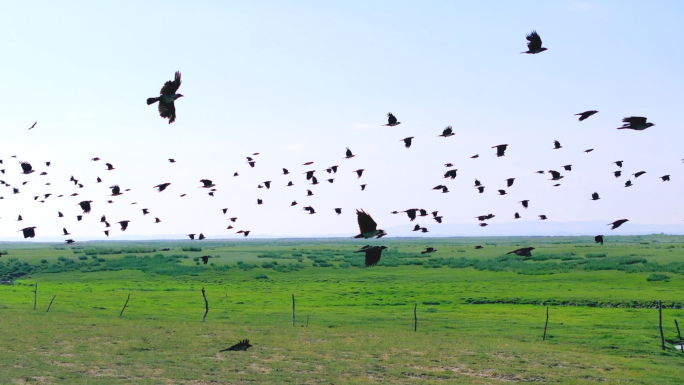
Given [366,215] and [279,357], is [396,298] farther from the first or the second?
[366,215]

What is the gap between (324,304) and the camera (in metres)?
54.0

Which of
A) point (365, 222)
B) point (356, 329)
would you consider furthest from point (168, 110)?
point (356, 329)

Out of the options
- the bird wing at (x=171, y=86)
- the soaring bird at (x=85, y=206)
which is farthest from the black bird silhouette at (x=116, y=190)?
the bird wing at (x=171, y=86)

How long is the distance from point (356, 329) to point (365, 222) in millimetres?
26747

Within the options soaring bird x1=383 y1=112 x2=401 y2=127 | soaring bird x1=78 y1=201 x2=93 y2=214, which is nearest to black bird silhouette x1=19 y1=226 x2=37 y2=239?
soaring bird x1=78 y1=201 x2=93 y2=214

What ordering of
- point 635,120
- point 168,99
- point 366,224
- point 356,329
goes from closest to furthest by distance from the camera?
point 366,224
point 168,99
point 635,120
point 356,329

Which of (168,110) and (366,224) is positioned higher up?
(168,110)

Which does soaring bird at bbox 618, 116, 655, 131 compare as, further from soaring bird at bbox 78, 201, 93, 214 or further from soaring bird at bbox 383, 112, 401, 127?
soaring bird at bbox 78, 201, 93, 214

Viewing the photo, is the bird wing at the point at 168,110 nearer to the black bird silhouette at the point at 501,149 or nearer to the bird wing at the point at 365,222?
the bird wing at the point at 365,222

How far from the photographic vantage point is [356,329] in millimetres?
38656

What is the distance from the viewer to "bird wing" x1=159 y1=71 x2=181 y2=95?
13.8m

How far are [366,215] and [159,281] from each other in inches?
2635

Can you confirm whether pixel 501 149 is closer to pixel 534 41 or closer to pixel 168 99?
pixel 534 41

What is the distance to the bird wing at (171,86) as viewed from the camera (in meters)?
13.8
